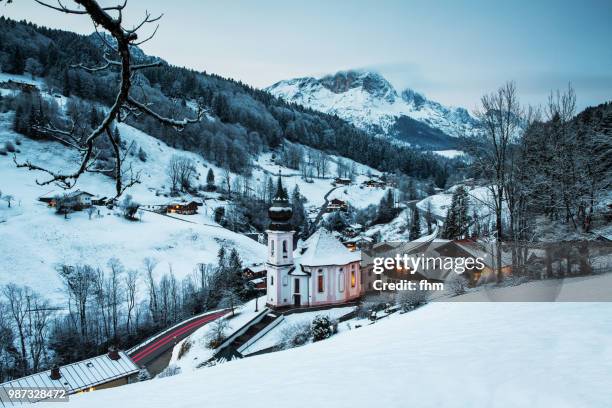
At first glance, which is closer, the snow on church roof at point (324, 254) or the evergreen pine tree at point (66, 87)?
the snow on church roof at point (324, 254)

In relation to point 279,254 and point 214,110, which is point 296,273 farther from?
point 214,110

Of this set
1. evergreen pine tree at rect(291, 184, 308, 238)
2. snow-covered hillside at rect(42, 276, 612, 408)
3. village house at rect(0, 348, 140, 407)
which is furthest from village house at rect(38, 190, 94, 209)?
snow-covered hillside at rect(42, 276, 612, 408)

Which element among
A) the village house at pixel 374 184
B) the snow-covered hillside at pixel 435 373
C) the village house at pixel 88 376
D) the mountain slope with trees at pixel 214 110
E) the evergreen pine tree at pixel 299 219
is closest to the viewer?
the snow-covered hillside at pixel 435 373

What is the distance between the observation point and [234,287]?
35375 millimetres

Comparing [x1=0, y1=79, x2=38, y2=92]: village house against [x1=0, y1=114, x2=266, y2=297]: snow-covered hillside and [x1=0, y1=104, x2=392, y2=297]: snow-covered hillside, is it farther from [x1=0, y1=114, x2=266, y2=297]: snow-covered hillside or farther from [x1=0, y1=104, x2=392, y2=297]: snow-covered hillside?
[x1=0, y1=114, x2=266, y2=297]: snow-covered hillside

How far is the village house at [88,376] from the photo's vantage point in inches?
659

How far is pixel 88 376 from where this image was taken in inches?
719

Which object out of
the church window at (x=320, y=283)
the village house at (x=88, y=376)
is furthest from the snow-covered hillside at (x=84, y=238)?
the village house at (x=88, y=376)

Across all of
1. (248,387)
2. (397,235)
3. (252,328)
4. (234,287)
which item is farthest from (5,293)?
(397,235)

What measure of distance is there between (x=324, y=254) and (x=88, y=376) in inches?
742

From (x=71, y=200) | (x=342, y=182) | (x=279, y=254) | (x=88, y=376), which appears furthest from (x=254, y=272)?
(x=342, y=182)

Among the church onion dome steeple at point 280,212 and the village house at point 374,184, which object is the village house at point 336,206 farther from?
the church onion dome steeple at point 280,212

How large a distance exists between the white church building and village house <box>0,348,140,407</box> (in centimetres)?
1259

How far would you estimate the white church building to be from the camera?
30.2 m
